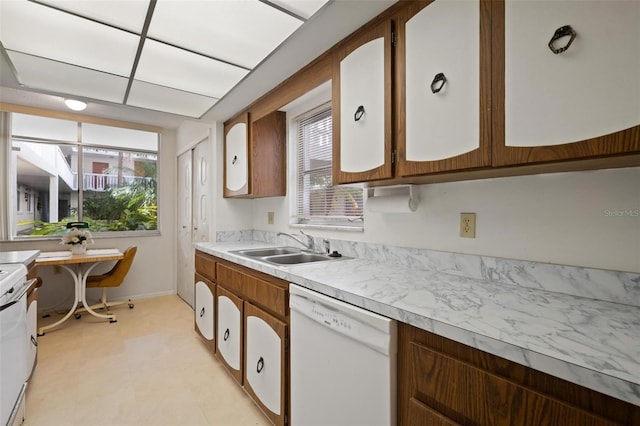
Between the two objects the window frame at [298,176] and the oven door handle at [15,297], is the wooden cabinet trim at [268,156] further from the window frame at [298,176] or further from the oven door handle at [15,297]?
the oven door handle at [15,297]

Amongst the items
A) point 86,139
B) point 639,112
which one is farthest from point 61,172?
point 639,112

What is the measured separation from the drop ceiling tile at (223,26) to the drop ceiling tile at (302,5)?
53 millimetres

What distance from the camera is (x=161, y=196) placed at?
4426mm

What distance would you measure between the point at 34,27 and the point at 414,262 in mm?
2342

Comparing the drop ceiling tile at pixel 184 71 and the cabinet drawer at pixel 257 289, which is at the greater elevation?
the drop ceiling tile at pixel 184 71

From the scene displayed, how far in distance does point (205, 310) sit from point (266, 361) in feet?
3.85

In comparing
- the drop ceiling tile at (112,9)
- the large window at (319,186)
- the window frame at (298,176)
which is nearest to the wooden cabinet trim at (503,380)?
the large window at (319,186)

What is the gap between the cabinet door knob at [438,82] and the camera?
1182 mm

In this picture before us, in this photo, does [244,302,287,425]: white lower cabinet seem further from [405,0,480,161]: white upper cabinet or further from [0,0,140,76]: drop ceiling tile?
[0,0,140,76]: drop ceiling tile

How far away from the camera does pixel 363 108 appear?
60.4 inches

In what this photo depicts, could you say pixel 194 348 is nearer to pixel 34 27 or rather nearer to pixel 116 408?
pixel 116 408

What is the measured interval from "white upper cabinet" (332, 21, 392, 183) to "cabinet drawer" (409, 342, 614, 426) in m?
0.83

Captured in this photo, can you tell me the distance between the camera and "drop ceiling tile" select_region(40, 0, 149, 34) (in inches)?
54.5

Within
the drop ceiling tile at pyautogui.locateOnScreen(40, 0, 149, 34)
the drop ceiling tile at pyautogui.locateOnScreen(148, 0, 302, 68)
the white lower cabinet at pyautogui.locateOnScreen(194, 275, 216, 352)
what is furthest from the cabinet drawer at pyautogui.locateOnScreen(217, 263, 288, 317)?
the drop ceiling tile at pyautogui.locateOnScreen(40, 0, 149, 34)
